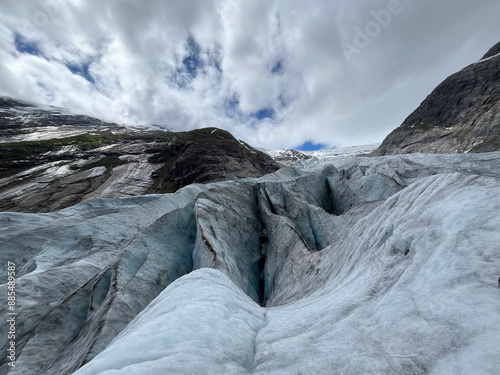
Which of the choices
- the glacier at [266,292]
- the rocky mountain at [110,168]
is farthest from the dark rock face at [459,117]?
the glacier at [266,292]

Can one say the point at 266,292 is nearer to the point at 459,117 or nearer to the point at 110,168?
the point at 110,168

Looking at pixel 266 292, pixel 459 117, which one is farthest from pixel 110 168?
pixel 459 117

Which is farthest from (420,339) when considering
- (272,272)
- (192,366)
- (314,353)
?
(272,272)

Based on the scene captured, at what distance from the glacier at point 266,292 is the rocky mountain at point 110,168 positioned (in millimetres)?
46312

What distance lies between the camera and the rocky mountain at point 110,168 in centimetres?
6272

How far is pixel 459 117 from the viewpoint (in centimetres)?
8069

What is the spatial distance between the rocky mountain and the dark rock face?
6004cm

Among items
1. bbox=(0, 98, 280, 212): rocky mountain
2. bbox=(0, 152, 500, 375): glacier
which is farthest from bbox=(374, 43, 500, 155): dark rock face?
bbox=(0, 152, 500, 375): glacier

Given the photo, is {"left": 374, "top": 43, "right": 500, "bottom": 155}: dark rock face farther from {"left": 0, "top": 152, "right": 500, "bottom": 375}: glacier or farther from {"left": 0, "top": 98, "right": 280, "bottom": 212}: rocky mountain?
{"left": 0, "top": 152, "right": 500, "bottom": 375}: glacier

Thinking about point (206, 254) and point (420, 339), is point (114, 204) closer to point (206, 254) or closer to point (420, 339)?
point (206, 254)

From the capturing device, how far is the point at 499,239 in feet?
12.7

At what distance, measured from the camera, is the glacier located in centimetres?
341

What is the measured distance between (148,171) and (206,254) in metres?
81.5

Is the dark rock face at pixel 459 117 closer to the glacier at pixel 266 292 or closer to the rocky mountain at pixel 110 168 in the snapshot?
the rocky mountain at pixel 110 168
